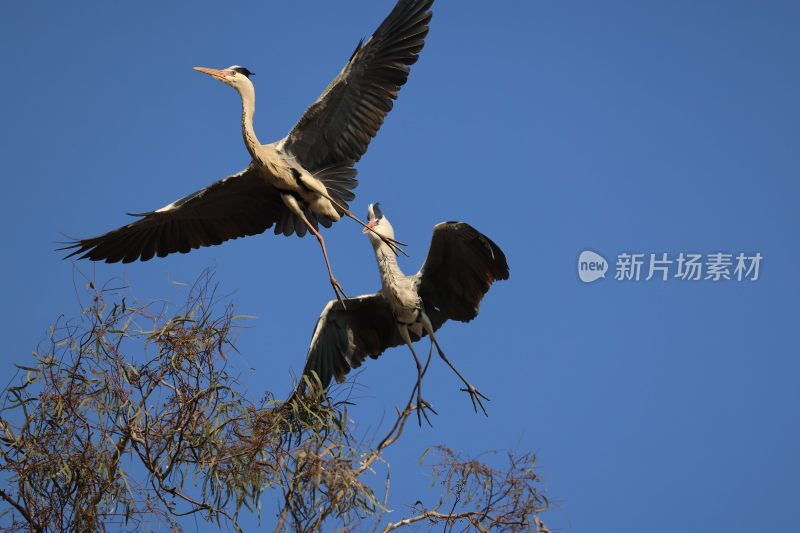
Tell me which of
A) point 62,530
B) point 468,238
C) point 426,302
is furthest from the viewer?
point 426,302

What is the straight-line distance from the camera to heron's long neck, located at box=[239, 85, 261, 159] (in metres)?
6.15

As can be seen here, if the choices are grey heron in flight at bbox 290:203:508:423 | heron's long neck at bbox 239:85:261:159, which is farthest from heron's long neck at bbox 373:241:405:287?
heron's long neck at bbox 239:85:261:159

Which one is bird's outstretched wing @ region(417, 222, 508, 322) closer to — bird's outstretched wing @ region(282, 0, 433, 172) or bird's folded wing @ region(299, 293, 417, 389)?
bird's folded wing @ region(299, 293, 417, 389)

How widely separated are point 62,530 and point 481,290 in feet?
8.33

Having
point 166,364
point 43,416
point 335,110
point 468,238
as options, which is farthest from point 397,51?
point 43,416

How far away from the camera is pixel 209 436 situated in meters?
5.00

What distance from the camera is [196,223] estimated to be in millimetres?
6664

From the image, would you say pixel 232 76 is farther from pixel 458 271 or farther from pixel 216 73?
pixel 458 271

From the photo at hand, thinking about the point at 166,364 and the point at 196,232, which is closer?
the point at 166,364

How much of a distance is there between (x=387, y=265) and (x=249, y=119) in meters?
1.07

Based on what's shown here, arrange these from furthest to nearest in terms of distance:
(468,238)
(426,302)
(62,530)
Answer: (426,302) → (468,238) → (62,530)

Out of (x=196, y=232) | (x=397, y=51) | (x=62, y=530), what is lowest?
(x=62, y=530)

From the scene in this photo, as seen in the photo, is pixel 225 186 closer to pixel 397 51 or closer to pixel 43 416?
pixel 397 51

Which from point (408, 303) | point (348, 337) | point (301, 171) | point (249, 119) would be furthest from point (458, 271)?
point (249, 119)
